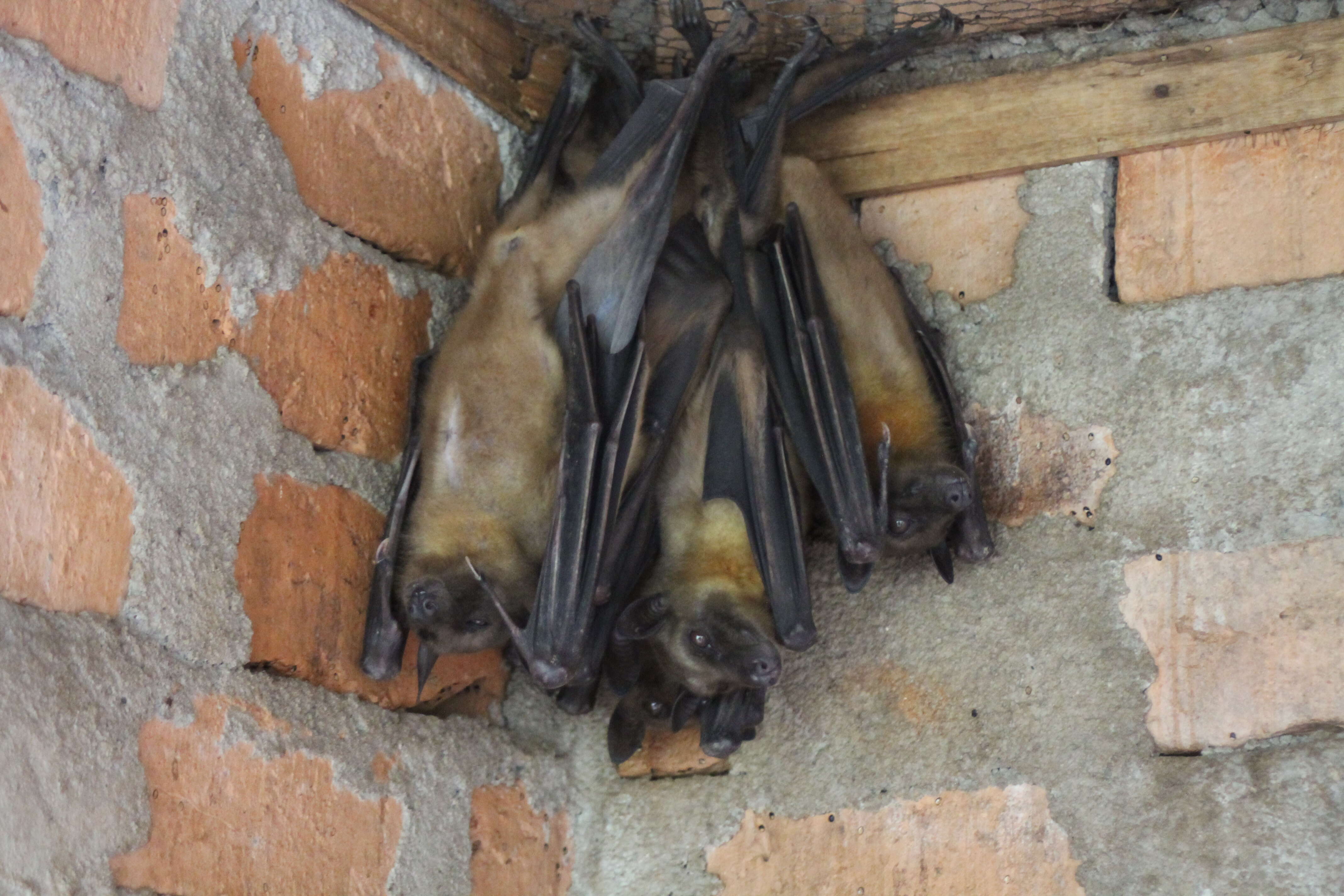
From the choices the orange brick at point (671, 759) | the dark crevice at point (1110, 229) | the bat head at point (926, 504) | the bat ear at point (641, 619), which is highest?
the dark crevice at point (1110, 229)

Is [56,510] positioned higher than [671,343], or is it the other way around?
[671,343]

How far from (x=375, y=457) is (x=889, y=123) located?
1.25 metres

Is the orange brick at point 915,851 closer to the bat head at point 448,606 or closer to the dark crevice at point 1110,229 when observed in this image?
the bat head at point 448,606

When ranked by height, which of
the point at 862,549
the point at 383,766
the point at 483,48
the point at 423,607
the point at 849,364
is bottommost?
the point at 383,766

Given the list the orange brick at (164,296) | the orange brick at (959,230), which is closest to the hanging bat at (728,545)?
the orange brick at (959,230)

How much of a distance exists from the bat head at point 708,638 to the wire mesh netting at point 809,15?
3.76 feet

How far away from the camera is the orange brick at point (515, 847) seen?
2.45m

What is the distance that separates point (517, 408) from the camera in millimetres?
2336

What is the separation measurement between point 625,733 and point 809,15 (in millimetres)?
1457

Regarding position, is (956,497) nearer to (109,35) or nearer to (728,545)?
(728,545)

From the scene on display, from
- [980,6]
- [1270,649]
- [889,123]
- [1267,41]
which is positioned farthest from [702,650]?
[1267,41]

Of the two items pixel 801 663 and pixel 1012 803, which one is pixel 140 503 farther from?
pixel 1012 803

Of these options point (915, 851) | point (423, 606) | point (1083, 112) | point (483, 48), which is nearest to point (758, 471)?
point (423, 606)

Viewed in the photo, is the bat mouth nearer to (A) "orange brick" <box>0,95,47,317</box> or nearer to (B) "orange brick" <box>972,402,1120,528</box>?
(B) "orange brick" <box>972,402,1120,528</box>
